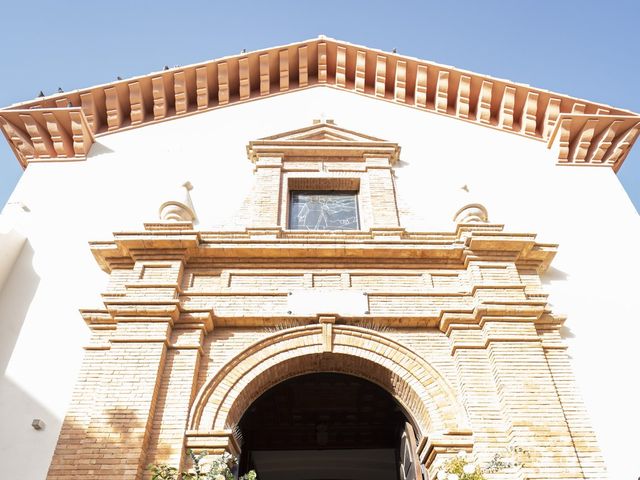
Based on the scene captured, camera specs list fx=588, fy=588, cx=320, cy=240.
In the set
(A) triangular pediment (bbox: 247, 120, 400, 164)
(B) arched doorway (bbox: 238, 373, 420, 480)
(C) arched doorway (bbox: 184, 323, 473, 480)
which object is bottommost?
(C) arched doorway (bbox: 184, 323, 473, 480)

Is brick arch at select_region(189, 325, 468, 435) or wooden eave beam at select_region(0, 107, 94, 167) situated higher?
wooden eave beam at select_region(0, 107, 94, 167)

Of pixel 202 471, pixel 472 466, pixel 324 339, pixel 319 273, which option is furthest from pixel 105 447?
pixel 472 466

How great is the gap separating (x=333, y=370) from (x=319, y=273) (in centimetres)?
128

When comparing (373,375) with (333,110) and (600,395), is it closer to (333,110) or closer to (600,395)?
(600,395)

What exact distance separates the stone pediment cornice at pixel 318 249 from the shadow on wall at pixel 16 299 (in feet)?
3.09

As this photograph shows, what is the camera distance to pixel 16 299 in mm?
7570

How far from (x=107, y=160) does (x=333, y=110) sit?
13.3 ft

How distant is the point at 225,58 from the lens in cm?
1090

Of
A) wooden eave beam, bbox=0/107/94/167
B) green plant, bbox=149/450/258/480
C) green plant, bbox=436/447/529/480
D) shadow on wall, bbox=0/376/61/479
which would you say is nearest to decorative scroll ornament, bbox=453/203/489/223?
green plant, bbox=436/447/529/480

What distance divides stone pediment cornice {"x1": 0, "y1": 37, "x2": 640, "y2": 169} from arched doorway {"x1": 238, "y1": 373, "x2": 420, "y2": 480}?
5.06 metres

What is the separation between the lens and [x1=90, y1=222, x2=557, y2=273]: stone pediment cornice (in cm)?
767

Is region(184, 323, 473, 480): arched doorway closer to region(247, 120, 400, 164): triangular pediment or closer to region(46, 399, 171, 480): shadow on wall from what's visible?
region(46, 399, 171, 480): shadow on wall

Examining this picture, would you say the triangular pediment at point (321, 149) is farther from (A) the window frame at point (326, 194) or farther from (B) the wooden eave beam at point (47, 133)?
(B) the wooden eave beam at point (47, 133)

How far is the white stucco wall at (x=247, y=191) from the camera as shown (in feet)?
22.0
